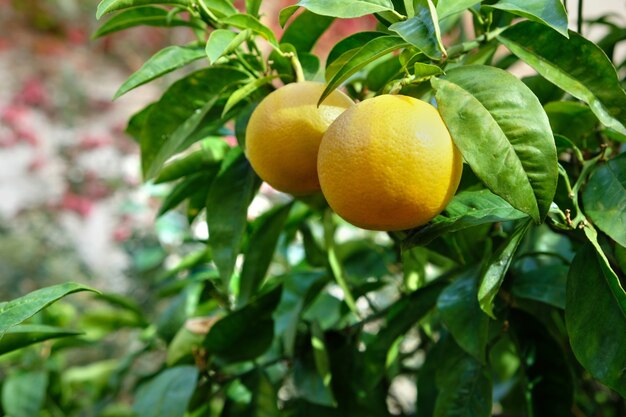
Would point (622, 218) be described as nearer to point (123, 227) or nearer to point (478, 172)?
point (478, 172)

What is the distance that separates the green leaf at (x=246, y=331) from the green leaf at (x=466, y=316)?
0.66 ft

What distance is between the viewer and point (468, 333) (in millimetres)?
546

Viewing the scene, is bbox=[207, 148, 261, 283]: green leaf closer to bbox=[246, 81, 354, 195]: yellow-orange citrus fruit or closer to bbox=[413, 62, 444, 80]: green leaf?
bbox=[246, 81, 354, 195]: yellow-orange citrus fruit

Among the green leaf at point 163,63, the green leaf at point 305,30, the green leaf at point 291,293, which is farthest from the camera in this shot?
the green leaf at point 291,293

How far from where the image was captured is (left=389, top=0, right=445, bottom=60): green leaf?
0.42 metres

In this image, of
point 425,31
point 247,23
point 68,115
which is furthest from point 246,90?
point 68,115

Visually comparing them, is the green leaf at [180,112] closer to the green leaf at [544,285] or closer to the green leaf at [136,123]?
the green leaf at [136,123]

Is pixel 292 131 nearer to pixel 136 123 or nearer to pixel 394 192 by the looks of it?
pixel 394 192

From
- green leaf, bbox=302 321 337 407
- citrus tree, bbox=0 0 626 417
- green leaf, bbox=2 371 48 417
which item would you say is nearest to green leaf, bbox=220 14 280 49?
citrus tree, bbox=0 0 626 417

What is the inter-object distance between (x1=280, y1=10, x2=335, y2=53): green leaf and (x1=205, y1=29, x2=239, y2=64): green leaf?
4.8 inches

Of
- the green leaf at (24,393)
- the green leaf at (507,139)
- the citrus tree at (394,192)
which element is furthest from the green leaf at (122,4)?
the green leaf at (24,393)

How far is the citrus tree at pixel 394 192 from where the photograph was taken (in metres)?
0.42

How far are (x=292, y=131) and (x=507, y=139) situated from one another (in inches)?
5.7

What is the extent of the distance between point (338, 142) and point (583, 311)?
0.20 m
